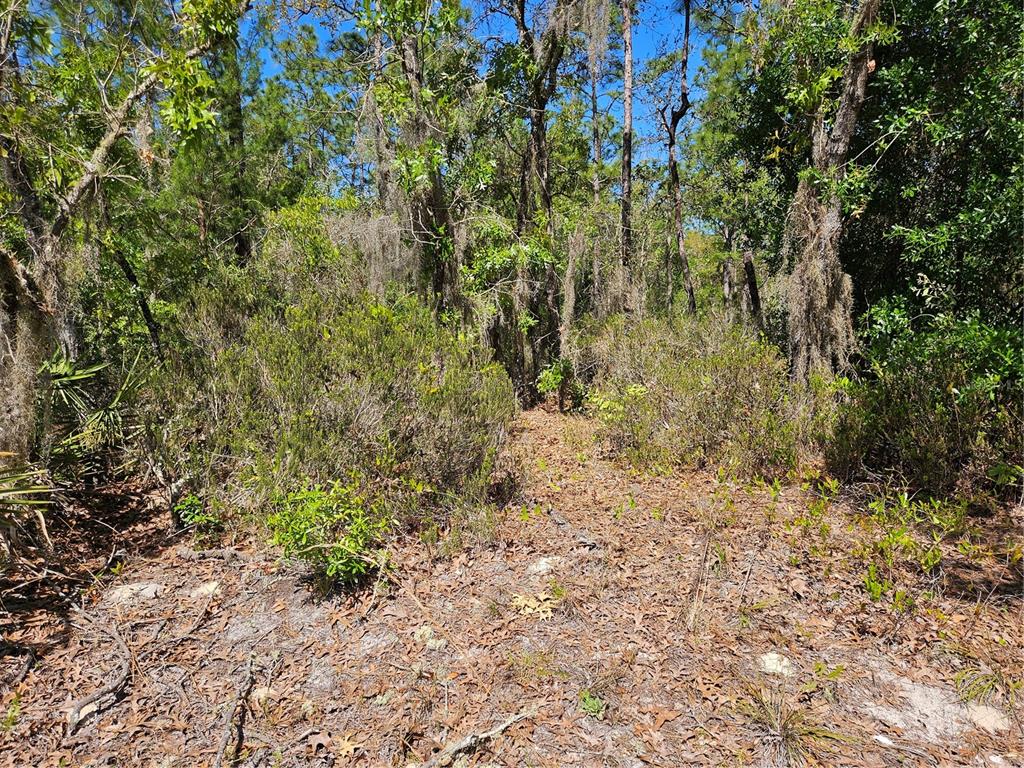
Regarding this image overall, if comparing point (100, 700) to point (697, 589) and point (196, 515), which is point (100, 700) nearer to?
point (196, 515)

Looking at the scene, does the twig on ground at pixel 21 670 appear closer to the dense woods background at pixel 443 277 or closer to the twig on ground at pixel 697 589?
the dense woods background at pixel 443 277

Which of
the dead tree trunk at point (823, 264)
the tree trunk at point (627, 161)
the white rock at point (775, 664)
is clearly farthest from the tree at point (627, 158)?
the white rock at point (775, 664)

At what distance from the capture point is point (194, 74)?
363 cm

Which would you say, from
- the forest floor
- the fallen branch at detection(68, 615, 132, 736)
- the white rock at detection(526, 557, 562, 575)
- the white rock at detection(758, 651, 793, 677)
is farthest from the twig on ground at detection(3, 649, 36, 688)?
the white rock at detection(758, 651, 793, 677)

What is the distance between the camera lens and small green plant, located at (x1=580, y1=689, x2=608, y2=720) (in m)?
2.74

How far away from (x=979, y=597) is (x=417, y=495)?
4081 mm

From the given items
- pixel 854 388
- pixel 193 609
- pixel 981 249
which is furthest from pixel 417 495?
pixel 981 249

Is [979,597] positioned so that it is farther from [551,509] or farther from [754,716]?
[551,509]

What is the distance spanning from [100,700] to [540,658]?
2.53m

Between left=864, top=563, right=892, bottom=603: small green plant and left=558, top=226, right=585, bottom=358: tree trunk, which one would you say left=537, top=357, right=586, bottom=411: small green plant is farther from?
left=864, top=563, right=892, bottom=603: small green plant

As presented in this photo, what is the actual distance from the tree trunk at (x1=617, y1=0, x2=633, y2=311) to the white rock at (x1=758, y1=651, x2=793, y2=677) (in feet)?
25.3

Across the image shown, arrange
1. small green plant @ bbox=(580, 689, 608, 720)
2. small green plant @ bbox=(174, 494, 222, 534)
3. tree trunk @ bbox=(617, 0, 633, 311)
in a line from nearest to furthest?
small green plant @ bbox=(580, 689, 608, 720) → small green plant @ bbox=(174, 494, 222, 534) → tree trunk @ bbox=(617, 0, 633, 311)

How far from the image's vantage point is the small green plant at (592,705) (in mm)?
2738

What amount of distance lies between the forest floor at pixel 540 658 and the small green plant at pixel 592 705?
1cm
